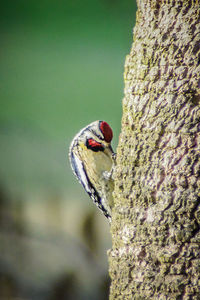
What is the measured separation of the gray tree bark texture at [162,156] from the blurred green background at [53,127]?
2.13 meters

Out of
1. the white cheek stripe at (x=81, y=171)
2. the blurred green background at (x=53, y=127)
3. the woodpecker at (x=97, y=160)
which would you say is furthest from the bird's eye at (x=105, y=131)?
the blurred green background at (x=53, y=127)

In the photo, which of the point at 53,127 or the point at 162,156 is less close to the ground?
the point at 162,156

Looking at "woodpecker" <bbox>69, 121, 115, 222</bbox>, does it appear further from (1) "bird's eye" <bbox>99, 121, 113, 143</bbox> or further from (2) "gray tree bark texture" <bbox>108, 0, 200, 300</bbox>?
(2) "gray tree bark texture" <bbox>108, 0, 200, 300</bbox>

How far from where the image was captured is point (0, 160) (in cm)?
392

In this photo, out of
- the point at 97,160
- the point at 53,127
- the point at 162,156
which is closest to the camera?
the point at 162,156

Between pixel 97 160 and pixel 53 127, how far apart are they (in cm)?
162

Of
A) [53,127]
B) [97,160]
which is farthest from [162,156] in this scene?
[53,127]

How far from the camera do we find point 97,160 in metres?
2.26

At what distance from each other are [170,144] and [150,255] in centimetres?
39

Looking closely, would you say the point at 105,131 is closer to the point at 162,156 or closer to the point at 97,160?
the point at 97,160

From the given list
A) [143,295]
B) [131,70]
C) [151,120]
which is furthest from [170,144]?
[143,295]

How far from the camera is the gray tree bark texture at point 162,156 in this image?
145 cm

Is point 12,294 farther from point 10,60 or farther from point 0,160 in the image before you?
point 10,60

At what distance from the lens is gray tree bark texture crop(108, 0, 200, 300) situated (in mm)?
1449
